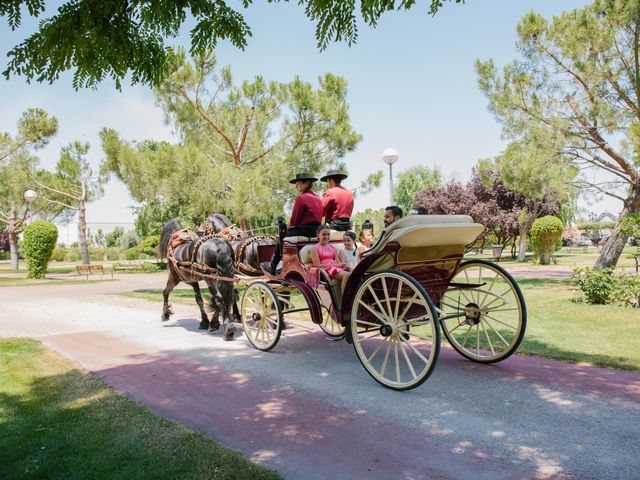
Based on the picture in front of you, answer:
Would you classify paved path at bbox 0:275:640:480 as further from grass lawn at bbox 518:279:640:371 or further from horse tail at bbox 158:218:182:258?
horse tail at bbox 158:218:182:258

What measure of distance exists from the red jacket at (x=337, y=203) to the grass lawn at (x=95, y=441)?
Answer: 3491mm

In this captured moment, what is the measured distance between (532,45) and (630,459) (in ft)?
43.2

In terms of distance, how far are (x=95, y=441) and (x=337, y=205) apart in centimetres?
412

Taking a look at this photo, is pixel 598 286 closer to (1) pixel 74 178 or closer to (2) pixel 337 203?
(2) pixel 337 203

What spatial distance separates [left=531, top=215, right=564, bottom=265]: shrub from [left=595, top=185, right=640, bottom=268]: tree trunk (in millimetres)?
10009

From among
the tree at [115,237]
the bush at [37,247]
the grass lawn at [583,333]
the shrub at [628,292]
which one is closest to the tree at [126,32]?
the grass lawn at [583,333]

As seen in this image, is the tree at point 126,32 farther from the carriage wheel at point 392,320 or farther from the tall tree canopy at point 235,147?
the tall tree canopy at point 235,147

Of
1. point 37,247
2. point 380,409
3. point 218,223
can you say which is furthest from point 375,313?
point 37,247

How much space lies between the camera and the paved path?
3.22 m

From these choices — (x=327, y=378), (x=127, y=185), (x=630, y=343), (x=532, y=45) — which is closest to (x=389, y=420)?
(x=327, y=378)

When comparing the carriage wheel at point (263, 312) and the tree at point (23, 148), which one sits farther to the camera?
the tree at point (23, 148)

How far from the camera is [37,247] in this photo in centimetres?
2273

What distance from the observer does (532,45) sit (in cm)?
1367

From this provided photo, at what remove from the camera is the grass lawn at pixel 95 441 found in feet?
10.3
